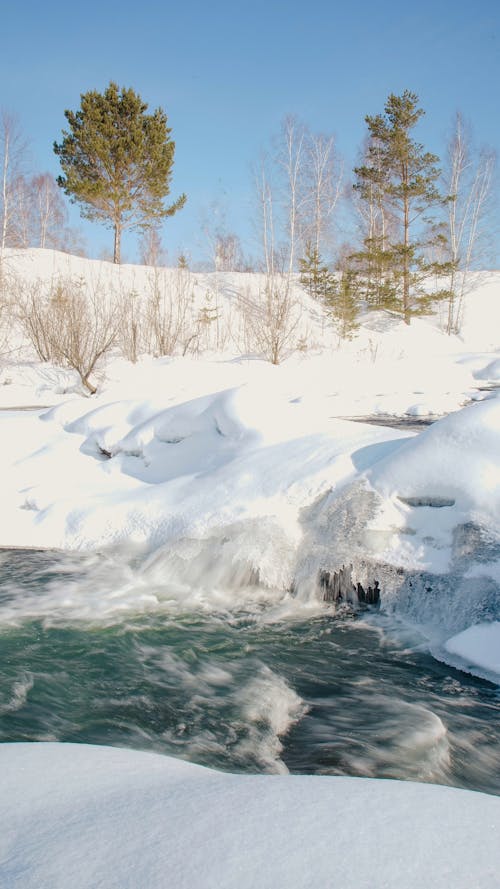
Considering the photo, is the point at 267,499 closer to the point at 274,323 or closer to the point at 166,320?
the point at 274,323

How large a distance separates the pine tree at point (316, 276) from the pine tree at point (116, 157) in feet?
23.0

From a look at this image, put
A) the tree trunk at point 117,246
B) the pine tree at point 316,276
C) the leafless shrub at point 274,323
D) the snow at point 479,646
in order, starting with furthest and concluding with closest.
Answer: the tree trunk at point 117,246 → the pine tree at point 316,276 → the leafless shrub at point 274,323 → the snow at point 479,646

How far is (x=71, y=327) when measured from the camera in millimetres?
14039

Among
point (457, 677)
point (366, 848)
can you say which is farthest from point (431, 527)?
point (366, 848)

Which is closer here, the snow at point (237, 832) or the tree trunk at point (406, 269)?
→ the snow at point (237, 832)

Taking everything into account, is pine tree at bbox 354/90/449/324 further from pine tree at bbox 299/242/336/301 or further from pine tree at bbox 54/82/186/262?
pine tree at bbox 54/82/186/262

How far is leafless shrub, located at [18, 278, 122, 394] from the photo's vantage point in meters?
14.1

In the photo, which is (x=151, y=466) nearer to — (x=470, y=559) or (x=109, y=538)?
(x=109, y=538)

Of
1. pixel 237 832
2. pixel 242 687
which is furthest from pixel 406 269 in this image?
pixel 237 832

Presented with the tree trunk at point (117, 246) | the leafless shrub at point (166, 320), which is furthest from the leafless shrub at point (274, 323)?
the tree trunk at point (117, 246)

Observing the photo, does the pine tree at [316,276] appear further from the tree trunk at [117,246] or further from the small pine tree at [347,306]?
the tree trunk at [117,246]

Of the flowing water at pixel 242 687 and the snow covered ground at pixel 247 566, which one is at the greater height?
the snow covered ground at pixel 247 566

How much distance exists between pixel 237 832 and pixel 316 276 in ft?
81.5

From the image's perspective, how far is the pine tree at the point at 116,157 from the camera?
2381cm
